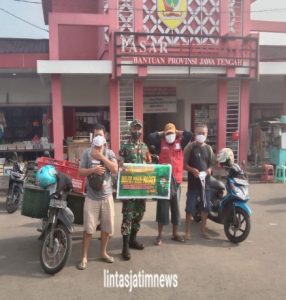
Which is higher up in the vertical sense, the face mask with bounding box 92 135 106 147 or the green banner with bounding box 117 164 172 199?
the face mask with bounding box 92 135 106 147

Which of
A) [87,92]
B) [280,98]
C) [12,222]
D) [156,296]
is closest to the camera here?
[156,296]

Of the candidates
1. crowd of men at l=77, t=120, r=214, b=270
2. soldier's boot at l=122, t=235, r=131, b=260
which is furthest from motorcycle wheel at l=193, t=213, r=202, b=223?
soldier's boot at l=122, t=235, r=131, b=260

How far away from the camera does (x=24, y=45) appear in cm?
1256

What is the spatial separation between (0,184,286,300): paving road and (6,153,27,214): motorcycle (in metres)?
1.03

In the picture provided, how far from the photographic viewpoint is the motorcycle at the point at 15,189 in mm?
7391

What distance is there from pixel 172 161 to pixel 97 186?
4.23 ft

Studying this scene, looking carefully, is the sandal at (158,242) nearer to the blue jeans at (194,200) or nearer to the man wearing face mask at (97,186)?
the blue jeans at (194,200)

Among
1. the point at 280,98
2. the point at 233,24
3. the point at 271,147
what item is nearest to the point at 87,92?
the point at 233,24

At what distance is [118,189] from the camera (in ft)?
15.8

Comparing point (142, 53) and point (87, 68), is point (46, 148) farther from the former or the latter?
point (142, 53)

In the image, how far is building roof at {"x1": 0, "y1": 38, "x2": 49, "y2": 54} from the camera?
1212 cm

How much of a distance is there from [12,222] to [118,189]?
8.92ft

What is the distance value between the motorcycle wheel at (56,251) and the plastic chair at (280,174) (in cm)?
741
